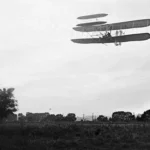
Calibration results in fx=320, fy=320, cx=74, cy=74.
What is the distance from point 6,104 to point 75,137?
33117 millimetres

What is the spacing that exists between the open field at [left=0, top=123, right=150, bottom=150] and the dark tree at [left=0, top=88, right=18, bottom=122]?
23136mm

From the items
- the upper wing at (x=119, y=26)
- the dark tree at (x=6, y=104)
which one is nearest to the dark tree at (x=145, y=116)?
the upper wing at (x=119, y=26)

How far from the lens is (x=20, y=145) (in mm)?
37500

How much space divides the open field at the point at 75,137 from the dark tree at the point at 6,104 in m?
23.1

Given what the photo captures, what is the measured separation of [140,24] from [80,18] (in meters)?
10.1

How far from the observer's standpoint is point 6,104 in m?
70.8

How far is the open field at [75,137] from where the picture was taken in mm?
36375

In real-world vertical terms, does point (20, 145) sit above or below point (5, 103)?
below

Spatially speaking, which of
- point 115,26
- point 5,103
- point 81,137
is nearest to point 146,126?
point 81,137

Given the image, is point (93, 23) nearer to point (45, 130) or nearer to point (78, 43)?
point (78, 43)

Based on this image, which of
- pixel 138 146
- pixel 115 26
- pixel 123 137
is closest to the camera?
pixel 138 146

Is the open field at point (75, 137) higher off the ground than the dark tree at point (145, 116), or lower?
lower

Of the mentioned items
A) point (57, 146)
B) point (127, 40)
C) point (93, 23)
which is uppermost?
point (93, 23)

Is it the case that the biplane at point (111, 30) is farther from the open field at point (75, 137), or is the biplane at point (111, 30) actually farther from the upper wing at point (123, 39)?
the open field at point (75, 137)
